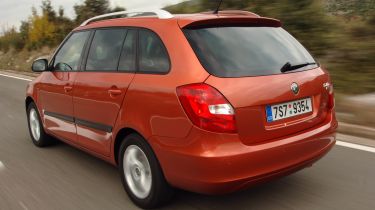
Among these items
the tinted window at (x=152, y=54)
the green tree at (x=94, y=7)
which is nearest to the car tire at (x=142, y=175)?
the tinted window at (x=152, y=54)

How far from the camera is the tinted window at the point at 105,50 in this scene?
430 cm

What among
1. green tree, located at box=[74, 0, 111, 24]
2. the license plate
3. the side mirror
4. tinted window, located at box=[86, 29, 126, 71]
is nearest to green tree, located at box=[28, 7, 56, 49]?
green tree, located at box=[74, 0, 111, 24]

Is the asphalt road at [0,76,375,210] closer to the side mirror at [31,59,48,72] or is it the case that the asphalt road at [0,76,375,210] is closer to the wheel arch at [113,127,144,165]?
the wheel arch at [113,127,144,165]

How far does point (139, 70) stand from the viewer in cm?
393

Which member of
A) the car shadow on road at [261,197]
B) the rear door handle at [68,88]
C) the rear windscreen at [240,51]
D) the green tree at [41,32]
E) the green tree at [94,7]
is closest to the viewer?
the rear windscreen at [240,51]

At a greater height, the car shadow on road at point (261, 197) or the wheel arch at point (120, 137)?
the wheel arch at point (120, 137)

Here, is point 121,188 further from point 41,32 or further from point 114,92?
point 41,32

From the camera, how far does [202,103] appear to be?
330 centimetres

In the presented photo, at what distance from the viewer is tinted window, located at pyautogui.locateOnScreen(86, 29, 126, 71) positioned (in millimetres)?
4297

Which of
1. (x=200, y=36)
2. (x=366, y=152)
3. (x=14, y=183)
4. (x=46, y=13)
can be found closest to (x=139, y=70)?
(x=200, y=36)

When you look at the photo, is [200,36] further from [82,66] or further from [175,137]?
[82,66]

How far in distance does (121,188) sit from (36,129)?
2.35 m

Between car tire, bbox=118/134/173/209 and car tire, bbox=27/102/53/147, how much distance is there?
2269 mm

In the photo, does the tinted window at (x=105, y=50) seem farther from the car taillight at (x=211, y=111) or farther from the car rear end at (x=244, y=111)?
the car taillight at (x=211, y=111)
